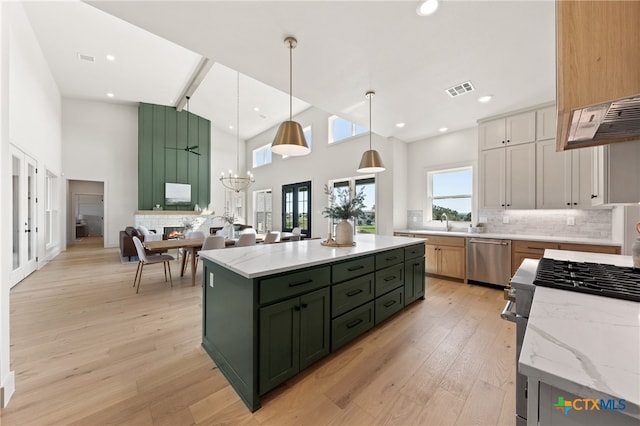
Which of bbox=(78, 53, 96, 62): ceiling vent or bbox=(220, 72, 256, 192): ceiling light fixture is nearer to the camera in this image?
bbox=(78, 53, 96, 62): ceiling vent

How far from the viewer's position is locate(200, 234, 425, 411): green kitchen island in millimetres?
1557

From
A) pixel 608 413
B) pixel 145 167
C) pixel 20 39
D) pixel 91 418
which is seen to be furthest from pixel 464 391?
pixel 145 167

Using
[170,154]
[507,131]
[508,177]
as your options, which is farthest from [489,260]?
[170,154]

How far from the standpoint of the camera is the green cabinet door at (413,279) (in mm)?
3086

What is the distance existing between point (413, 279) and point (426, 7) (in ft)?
9.27

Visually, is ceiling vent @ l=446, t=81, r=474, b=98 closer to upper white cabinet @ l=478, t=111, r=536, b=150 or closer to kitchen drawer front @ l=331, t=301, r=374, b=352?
upper white cabinet @ l=478, t=111, r=536, b=150

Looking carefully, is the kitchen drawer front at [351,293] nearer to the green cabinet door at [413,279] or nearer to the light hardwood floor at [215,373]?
the light hardwood floor at [215,373]

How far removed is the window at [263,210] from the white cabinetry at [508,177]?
6495 millimetres

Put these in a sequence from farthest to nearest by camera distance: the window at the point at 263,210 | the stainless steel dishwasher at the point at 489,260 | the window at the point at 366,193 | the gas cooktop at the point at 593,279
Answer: the window at the point at 263,210, the window at the point at 366,193, the stainless steel dishwasher at the point at 489,260, the gas cooktop at the point at 593,279

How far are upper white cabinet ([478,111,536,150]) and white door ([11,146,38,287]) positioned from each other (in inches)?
299

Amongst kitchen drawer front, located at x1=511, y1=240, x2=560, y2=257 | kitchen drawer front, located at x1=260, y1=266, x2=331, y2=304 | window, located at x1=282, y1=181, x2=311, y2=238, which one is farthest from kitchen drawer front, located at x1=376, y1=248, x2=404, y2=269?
window, located at x1=282, y1=181, x2=311, y2=238

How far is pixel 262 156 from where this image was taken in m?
9.80

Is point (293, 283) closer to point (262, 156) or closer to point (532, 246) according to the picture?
point (532, 246)

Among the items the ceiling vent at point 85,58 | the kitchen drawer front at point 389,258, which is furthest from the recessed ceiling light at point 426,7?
A: the ceiling vent at point 85,58
